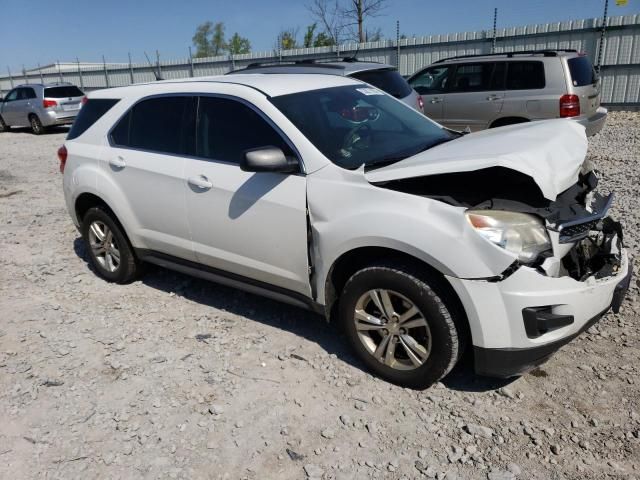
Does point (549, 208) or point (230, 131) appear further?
point (230, 131)

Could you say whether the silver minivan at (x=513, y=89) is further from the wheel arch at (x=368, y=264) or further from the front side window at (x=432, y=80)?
the wheel arch at (x=368, y=264)

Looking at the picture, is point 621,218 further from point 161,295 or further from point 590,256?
point 161,295

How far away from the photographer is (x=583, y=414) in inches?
114

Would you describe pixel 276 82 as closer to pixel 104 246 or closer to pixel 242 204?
pixel 242 204

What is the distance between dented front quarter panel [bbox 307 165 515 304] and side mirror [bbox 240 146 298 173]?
0.62 feet

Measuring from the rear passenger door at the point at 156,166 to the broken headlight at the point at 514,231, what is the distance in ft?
7.12

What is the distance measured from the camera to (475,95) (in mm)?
9688

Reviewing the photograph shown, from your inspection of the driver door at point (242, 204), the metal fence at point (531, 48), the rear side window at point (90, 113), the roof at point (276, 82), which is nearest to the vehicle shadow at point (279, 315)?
the driver door at point (242, 204)

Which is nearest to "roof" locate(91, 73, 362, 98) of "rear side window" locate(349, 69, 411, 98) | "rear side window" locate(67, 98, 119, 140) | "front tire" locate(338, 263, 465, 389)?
"rear side window" locate(67, 98, 119, 140)

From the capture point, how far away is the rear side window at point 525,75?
8.84 meters

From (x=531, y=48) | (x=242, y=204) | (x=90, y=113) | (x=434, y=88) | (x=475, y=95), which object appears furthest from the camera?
(x=531, y=48)

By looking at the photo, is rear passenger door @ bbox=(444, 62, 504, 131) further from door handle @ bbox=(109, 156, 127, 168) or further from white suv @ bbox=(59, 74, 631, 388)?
door handle @ bbox=(109, 156, 127, 168)

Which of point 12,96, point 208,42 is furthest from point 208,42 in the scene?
point 12,96

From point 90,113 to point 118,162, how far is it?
74 cm
